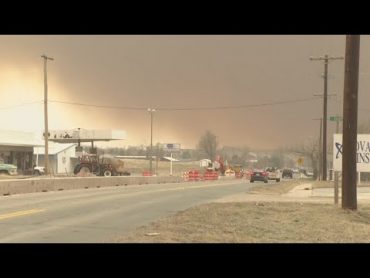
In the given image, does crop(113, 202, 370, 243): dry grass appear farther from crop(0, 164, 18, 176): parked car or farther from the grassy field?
crop(0, 164, 18, 176): parked car

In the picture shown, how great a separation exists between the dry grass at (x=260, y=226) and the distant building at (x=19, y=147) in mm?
59972

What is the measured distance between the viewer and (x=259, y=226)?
A: 567 inches

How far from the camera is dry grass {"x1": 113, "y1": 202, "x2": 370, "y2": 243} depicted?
40.0 feet

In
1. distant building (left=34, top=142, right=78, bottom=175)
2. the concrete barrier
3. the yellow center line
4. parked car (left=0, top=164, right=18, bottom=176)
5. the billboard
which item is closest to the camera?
the yellow center line

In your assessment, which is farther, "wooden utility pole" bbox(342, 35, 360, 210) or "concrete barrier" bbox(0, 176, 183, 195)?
"concrete barrier" bbox(0, 176, 183, 195)

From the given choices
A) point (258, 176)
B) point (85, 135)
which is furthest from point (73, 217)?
point (85, 135)

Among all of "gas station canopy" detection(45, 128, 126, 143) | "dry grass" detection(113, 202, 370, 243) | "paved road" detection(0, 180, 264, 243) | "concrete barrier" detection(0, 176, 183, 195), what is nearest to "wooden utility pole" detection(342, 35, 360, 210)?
"dry grass" detection(113, 202, 370, 243)

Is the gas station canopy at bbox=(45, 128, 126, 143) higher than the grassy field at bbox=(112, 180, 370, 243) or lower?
higher

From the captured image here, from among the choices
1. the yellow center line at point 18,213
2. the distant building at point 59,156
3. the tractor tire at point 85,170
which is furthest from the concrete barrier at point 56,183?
the distant building at point 59,156

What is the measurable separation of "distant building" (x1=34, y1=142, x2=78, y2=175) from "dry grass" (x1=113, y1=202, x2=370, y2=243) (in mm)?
76049
